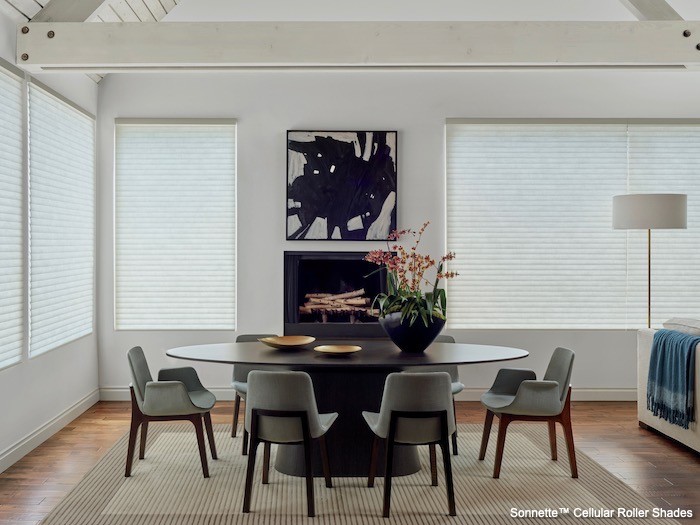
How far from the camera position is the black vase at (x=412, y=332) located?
393 centimetres

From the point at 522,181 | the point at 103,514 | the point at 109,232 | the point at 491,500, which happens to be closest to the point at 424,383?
the point at 491,500

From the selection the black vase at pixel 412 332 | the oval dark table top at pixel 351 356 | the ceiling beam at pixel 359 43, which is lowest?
the oval dark table top at pixel 351 356

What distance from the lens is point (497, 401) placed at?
13.3ft

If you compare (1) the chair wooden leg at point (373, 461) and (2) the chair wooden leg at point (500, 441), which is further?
(2) the chair wooden leg at point (500, 441)

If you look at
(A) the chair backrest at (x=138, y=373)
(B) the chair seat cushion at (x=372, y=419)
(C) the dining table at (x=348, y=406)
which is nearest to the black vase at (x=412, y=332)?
(C) the dining table at (x=348, y=406)

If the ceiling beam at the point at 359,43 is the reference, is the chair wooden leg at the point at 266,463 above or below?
below

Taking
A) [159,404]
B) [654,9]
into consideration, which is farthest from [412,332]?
[654,9]

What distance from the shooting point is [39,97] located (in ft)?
15.7

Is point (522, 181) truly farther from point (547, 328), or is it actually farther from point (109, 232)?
point (109, 232)

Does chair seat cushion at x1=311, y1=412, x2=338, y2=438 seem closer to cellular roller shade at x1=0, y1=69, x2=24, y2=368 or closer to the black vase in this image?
the black vase

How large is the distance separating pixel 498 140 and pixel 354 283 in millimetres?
1772

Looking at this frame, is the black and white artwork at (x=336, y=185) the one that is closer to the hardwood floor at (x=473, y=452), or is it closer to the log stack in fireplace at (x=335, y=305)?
the log stack in fireplace at (x=335, y=305)

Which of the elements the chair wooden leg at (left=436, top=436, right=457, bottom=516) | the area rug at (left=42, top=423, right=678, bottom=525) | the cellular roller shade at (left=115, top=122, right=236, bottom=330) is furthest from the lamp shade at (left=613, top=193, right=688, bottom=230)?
the cellular roller shade at (left=115, top=122, right=236, bottom=330)

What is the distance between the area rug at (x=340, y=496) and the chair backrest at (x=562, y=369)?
50cm
